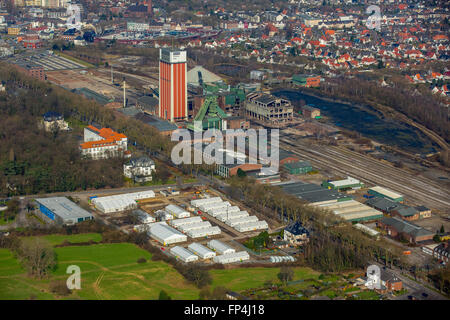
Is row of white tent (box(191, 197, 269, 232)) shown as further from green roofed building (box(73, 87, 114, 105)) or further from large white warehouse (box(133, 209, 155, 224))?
green roofed building (box(73, 87, 114, 105))

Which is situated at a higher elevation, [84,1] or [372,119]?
[84,1]

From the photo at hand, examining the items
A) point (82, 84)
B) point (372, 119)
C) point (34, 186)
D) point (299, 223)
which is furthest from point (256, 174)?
point (82, 84)

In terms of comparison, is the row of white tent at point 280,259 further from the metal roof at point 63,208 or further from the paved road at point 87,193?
the paved road at point 87,193

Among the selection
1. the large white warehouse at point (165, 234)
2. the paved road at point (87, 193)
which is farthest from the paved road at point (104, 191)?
the large white warehouse at point (165, 234)

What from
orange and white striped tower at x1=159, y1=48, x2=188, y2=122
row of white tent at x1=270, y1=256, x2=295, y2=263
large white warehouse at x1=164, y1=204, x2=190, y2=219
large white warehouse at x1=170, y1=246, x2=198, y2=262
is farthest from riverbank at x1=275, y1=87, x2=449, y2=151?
large white warehouse at x1=170, y1=246, x2=198, y2=262

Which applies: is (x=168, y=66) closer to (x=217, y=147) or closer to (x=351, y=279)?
(x=217, y=147)

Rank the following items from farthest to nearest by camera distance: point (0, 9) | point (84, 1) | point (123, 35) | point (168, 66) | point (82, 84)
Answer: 1. point (84, 1)
2. point (0, 9)
3. point (123, 35)
4. point (82, 84)
5. point (168, 66)
